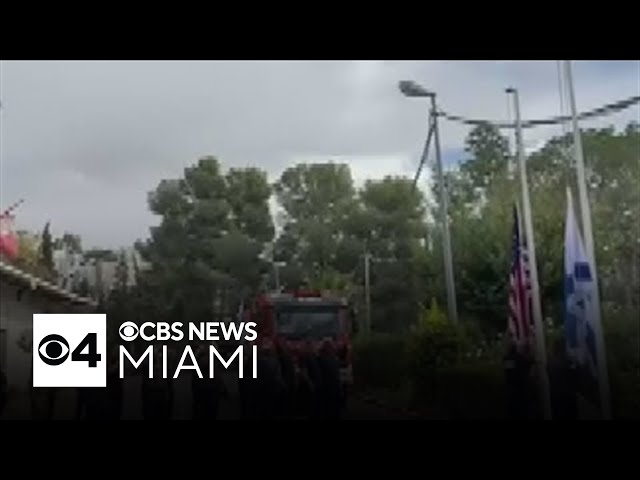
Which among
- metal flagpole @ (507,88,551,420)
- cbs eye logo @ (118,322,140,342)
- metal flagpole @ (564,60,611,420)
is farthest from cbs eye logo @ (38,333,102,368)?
metal flagpole @ (564,60,611,420)

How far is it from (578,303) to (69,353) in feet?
13.0

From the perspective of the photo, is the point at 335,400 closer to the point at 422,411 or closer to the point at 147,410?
the point at 422,411

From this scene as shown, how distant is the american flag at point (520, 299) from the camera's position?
9.59m

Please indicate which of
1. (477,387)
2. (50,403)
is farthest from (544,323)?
(50,403)

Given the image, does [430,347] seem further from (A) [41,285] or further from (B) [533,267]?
(A) [41,285]

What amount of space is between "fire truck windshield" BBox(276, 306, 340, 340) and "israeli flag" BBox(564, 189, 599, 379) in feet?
6.06

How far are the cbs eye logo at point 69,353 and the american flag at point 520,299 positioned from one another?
133 inches

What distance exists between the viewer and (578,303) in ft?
31.0

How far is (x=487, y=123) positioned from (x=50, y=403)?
13.2 feet

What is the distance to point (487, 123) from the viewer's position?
9.58 meters

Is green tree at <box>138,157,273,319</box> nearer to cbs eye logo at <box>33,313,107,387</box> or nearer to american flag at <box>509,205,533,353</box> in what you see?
cbs eye logo at <box>33,313,107,387</box>

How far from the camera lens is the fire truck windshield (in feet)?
31.7

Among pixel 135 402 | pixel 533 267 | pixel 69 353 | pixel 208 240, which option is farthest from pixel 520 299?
pixel 69 353

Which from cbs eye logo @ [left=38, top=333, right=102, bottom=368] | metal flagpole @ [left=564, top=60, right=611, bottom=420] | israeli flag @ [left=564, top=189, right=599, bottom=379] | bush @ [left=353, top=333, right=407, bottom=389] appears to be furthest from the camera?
israeli flag @ [left=564, top=189, right=599, bottom=379]
